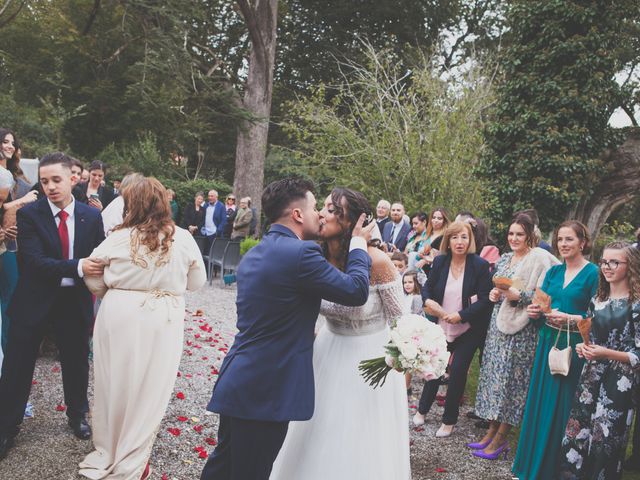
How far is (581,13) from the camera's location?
12.2m

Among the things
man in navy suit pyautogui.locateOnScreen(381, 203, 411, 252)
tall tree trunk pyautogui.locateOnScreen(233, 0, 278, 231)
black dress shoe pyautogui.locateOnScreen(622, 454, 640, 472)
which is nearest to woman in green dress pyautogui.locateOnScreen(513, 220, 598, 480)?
black dress shoe pyautogui.locateOnScreen(622, 454, 640, 472)

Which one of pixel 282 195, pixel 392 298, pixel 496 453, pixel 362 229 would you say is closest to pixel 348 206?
pixel 362 229

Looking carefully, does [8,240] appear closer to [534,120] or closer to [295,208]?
[295,208]

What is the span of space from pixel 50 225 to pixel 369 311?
103 inches

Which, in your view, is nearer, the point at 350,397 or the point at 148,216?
the point at 350,397

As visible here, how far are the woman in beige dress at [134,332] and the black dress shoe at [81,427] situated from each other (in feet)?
1.64

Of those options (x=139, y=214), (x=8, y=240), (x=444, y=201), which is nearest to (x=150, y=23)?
(x=444, y=201)

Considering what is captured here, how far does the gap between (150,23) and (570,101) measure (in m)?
9.85

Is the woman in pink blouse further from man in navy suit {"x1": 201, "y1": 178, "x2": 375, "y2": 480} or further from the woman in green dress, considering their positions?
man in navy suit {"x1": 201, "y1": 178, "x2": 375, "y2": 480}

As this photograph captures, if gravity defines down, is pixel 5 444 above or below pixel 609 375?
below

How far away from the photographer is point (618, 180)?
13398 mm

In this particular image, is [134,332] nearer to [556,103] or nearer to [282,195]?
[282,195]

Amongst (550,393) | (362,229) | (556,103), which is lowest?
(550,393)

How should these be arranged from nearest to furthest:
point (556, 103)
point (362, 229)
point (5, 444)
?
point (362, 229)
point (5, 444)
point (556, 103)
